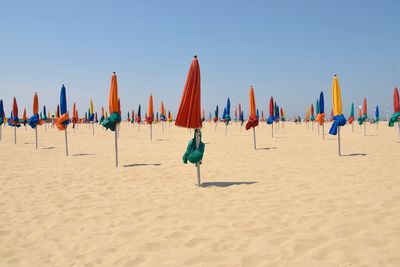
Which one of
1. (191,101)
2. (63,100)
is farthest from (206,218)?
(63,100)

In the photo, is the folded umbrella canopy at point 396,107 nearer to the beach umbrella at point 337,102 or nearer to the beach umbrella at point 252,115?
the beach umbrella at point 337,102

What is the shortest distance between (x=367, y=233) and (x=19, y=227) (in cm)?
520

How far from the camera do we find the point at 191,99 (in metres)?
7.12

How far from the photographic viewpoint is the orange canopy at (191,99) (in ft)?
23.3

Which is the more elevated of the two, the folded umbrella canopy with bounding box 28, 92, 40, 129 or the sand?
the folded umbrella canopy with bounding box 28, 92, 40, 129

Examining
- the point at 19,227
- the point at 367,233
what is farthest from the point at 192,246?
the point at 19,227

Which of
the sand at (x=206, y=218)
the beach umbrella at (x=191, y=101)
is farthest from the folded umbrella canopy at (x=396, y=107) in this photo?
the beach umbrella at (x=191, y=101)

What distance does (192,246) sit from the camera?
3920mm

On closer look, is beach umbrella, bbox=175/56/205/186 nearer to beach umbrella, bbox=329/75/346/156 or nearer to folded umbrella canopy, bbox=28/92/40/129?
beach umbrella, bbox=329/75/346/156

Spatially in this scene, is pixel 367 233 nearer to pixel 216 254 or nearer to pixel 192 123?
pixel 216 254

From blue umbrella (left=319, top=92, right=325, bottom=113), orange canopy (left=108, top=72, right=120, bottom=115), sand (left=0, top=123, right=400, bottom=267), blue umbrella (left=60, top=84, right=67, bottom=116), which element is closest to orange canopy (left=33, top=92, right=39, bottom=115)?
blue umbrella (left=60, top=84, right=67, bottom=116)

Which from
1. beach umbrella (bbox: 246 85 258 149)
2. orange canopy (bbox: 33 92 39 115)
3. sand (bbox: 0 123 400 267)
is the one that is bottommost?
sand (bbox: 0 123 400 267)

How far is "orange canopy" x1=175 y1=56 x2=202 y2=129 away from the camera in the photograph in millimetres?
7094

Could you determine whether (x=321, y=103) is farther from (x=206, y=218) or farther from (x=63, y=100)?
(x=206, y=218)
